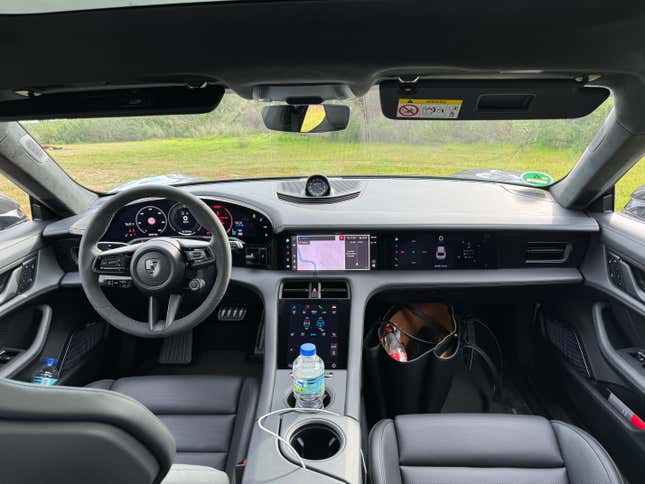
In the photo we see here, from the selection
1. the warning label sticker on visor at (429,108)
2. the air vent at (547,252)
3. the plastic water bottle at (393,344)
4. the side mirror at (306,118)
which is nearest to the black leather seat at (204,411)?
the plastic water bottle at (393,344)

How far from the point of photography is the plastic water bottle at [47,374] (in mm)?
2393

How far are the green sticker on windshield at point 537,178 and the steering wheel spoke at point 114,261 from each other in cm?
223

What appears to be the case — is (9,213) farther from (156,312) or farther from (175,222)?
(156,312)

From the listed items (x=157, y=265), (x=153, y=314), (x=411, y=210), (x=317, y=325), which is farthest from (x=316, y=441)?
(x=411, y=210)

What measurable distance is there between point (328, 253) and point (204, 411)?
982 mm

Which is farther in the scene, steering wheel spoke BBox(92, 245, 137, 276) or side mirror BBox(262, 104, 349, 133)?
steering wheel spoke BBox(92, 245, 137, 276)

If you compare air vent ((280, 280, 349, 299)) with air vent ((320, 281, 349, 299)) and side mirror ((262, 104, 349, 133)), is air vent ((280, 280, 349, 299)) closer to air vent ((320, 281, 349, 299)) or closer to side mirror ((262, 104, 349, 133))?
air vent ((320, 281, 349, 299))

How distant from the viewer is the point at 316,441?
1.83 metres

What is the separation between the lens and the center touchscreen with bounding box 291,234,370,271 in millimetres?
2520

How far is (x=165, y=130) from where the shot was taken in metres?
2.18

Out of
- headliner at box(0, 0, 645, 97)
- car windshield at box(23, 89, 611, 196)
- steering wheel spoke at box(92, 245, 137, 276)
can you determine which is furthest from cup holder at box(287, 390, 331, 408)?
headliner at box(0, 0, 645, 97)

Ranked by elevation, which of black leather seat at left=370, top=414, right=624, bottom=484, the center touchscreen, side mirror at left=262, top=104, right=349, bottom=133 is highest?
the center touchscreen

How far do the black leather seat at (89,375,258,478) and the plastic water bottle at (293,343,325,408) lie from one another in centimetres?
31

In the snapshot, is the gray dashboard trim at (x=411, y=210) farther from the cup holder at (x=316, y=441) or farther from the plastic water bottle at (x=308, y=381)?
the cup holder at (x=316, y=441)
